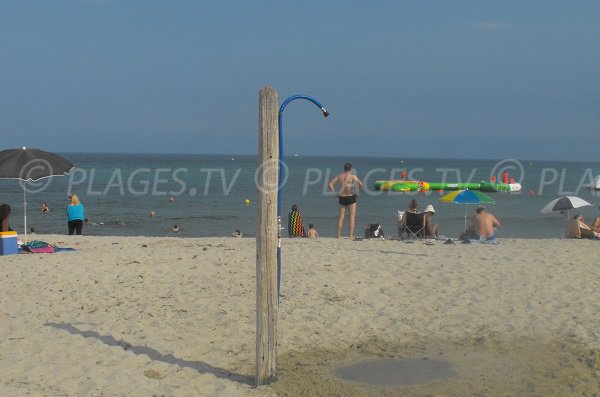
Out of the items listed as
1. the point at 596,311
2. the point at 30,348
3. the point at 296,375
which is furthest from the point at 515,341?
the point at 30,348

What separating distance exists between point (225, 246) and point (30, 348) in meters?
5.88

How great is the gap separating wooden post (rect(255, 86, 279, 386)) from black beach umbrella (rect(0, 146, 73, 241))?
24.7ft

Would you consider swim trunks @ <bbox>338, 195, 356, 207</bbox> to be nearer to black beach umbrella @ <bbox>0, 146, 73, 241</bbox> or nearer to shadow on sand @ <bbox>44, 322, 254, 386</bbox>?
black beach umbrella @ <bbox>0, 146, 73, 241</bbox>

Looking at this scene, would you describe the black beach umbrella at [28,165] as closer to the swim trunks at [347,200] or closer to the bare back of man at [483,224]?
the swim trunks at [347,200]

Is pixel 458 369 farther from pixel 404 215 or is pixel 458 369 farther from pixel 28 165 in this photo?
pixel 28 165

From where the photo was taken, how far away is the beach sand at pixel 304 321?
5559 mm

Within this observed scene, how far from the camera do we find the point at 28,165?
11.8 m

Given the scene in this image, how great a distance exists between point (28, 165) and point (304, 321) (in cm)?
684

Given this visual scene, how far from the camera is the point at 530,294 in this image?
830 centimetres

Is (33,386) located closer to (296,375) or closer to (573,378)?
(296,375)

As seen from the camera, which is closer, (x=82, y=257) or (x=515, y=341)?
(x=515, y=341)

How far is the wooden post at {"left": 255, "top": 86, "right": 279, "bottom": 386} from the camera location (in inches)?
212

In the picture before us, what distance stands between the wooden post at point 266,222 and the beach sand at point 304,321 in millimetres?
481

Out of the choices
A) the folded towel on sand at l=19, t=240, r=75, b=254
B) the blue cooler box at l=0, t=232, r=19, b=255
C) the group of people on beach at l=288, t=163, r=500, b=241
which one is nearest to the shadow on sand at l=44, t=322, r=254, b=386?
the blue cooler box at l=0, t=232, r=19, b=255
